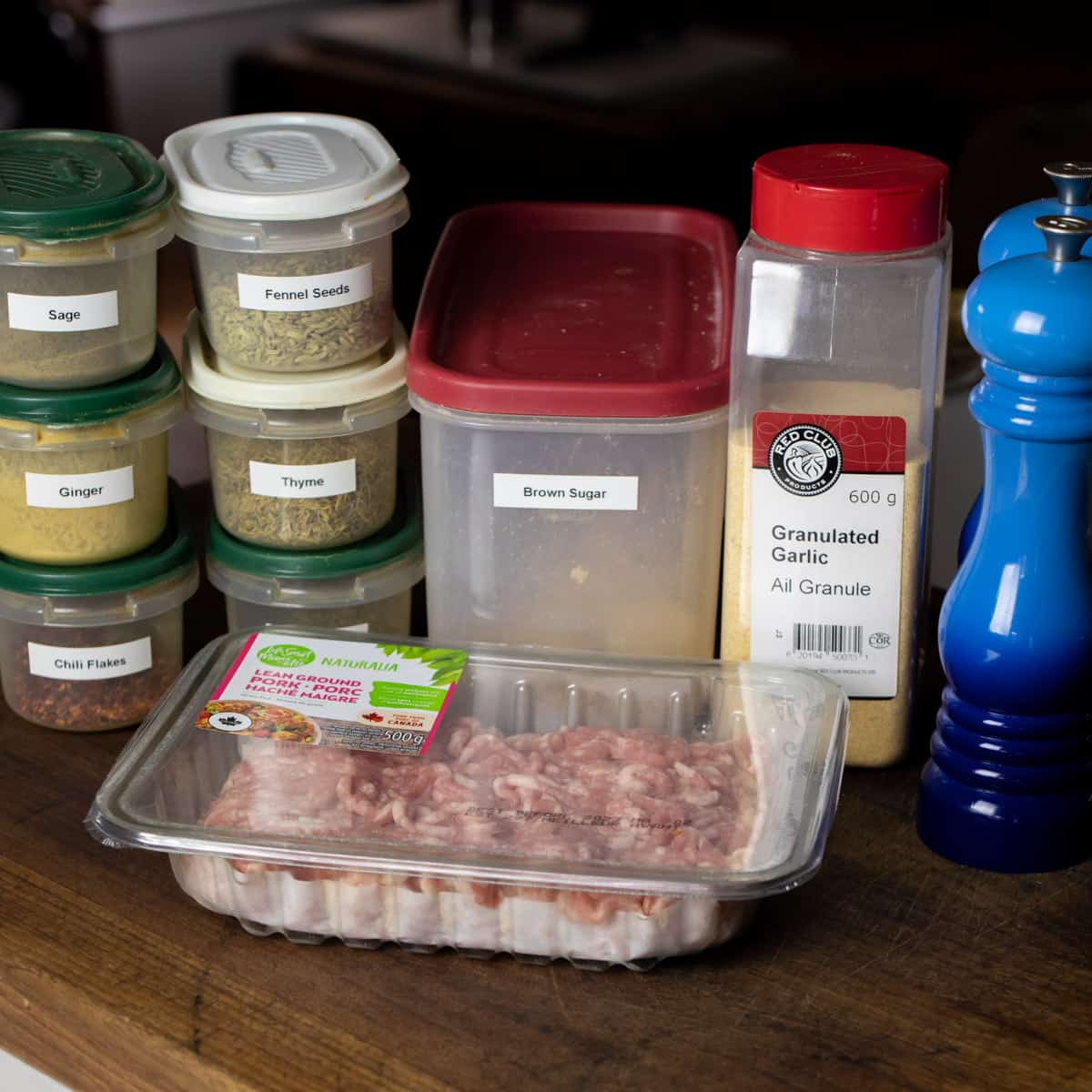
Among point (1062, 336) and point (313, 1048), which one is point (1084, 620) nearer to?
point (1062, 336)

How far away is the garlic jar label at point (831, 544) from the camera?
87cm

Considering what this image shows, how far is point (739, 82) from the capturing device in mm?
2971

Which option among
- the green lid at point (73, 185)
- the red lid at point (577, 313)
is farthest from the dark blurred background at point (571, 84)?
the green lid at point (73, 185)

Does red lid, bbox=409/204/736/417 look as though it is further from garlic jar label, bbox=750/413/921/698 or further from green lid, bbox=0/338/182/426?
green lid, bbox=0/338/182/426

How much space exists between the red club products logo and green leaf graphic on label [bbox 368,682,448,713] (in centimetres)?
22

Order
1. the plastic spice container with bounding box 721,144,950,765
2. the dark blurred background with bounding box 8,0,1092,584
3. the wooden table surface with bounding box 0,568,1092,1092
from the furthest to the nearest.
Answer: the dark blurred background with bounding box 8,0,1092,584, the plastic spice container with bounding box 721,144,950,765, the wooden table surface with bounding box 0,568,1092,1092

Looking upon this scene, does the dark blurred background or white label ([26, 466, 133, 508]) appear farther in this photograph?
the dark blurred background

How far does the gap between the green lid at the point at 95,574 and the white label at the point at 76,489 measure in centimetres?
4

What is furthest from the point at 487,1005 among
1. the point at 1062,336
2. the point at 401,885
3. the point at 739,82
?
the point at 739,82

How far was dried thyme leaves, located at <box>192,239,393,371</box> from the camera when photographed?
0.93 metres

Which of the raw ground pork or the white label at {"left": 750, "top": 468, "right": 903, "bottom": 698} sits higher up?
the white label at {"left": 750, "top": 468, "right": 903, "bottom": 698}

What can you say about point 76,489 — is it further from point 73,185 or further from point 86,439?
point 73,185

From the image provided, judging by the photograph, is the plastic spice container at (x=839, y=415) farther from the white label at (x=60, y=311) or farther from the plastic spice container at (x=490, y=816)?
the white label at (x=60, y=311)

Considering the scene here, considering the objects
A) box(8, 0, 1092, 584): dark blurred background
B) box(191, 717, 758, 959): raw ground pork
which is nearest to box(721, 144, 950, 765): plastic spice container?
box(191, 717, 758, 959): raw ground pork
